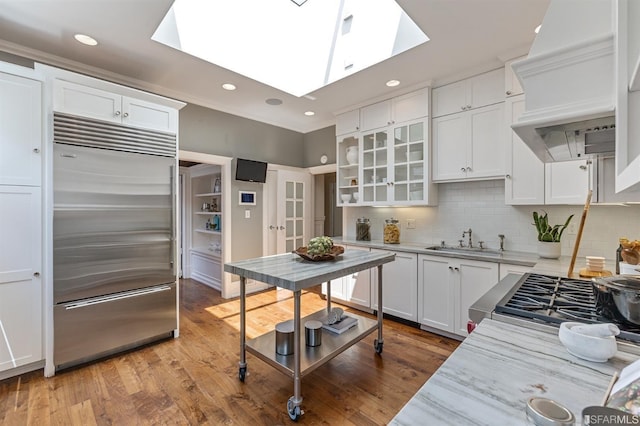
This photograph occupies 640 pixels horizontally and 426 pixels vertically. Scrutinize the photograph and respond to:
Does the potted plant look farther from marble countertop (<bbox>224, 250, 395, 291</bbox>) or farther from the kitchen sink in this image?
marble countertop (<bbox>224, 250, 395, 291</bbox>)

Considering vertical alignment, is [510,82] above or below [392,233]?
above

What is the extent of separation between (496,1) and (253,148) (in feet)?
11.5

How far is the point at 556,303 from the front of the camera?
1.27 meters

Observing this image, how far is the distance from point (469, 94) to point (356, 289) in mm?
2589

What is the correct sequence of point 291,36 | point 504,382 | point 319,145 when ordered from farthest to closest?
1. point 319,145
2. point 291,36
3. point 504,382

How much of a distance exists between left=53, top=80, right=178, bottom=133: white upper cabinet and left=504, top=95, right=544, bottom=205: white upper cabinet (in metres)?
3.30

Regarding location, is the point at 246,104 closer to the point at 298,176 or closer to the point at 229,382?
the point at 298,176

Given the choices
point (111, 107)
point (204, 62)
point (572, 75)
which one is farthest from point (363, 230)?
point (572, 75)

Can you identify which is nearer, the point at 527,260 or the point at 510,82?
the point at 527,260

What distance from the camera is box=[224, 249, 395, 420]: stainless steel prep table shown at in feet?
6.23

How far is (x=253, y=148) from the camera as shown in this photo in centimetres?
468

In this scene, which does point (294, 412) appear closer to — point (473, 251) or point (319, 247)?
point (319, 247)

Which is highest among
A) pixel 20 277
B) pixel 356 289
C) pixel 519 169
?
pixel 519 169

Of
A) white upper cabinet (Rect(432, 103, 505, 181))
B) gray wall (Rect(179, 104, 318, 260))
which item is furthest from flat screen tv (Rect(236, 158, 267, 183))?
white upper cabinet (Rect(432, 103, 505, 181))
